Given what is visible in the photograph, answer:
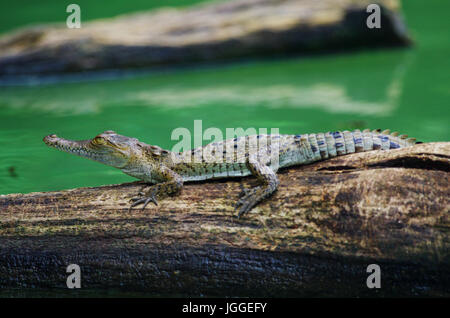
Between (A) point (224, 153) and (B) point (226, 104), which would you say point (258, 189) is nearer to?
(A) point (224, 153)

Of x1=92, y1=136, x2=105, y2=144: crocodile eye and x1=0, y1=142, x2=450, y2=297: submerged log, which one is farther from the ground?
x1=92, y1=136, x2=105, y2=144: crocodile eye

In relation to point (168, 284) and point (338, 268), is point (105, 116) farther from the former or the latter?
point (338, 268)

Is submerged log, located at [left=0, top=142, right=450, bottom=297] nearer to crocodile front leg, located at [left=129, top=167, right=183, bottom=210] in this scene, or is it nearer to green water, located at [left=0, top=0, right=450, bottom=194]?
crocodile front leg, located at [left=129, top=167, right=183, bottom=210]

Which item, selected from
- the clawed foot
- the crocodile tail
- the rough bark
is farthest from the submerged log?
the rough bark

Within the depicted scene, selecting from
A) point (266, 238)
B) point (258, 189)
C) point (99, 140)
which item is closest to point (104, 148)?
point (99, 140)
